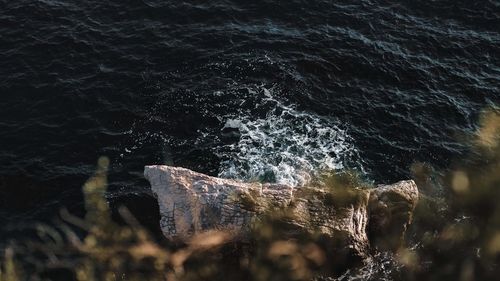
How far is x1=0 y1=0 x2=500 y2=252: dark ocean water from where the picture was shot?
23.6 metres

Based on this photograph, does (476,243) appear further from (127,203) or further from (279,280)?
(127,203)

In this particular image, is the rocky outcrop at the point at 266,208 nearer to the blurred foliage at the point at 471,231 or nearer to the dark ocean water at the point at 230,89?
the dark ocean water at the point at 230,89

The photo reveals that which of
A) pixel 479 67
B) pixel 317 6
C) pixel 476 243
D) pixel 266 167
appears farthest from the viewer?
pixel 317 6

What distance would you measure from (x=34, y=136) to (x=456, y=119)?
20.8 m

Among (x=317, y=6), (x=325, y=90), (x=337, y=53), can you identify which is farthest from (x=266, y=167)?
(x=317, y=6)

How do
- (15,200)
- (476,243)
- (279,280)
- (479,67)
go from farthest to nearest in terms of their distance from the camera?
(479,67), (15,200), (279,280), (476,243)

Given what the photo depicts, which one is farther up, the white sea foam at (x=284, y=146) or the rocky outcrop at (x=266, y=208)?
the rocky outcrop at (x=266, y=208)

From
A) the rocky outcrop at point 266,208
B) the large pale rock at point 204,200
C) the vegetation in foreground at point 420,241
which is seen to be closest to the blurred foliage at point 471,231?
the vegetation in foreground at point 420,241

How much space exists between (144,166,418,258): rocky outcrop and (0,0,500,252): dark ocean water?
4.02 meters

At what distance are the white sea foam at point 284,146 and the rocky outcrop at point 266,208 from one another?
457 centimetres

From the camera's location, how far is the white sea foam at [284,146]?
2342cm

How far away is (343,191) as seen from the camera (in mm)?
5469

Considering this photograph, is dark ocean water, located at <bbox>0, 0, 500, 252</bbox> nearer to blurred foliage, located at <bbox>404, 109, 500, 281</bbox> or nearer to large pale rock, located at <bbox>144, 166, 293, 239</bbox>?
large pale rock, located at <bbox>144, 166, 293, 239</bbox>

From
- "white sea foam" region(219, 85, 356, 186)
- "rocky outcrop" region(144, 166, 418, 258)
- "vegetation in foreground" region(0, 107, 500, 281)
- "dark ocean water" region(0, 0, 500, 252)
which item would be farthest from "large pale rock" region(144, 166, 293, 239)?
"vegetation in foreground" region(0, 107, 500, 281)
